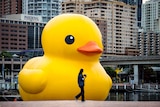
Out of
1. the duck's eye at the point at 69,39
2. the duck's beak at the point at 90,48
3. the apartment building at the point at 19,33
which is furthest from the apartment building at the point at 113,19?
the duck's beak at the point at 90,48

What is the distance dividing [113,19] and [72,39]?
131 meters

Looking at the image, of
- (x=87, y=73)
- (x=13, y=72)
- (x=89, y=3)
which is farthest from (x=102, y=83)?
(x=89, y=3)

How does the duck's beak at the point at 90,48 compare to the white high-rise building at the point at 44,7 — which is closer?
the duck's beak at the point at 90,48

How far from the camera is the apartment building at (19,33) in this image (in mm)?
121938

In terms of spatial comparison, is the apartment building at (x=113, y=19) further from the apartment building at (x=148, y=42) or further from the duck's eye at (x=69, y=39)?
the duck's eye at (x=69, y=39)

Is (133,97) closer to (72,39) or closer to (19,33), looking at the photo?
(72,39)

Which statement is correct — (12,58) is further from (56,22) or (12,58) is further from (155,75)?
(56,22)

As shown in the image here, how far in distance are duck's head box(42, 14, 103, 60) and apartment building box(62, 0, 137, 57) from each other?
120942 millimetres

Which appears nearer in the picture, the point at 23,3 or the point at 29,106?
the point at 29,106

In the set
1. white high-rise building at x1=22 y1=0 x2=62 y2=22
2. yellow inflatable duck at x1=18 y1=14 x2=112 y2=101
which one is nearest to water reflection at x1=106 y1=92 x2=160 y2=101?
yellow inflatable duck at x1=18 y1=14 x2=112 y2=101

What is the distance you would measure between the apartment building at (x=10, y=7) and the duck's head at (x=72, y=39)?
13937 cm

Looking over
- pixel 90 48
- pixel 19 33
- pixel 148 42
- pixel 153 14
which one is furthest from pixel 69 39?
pixel 153 14

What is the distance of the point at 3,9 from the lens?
16000 centimetres

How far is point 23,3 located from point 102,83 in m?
145
